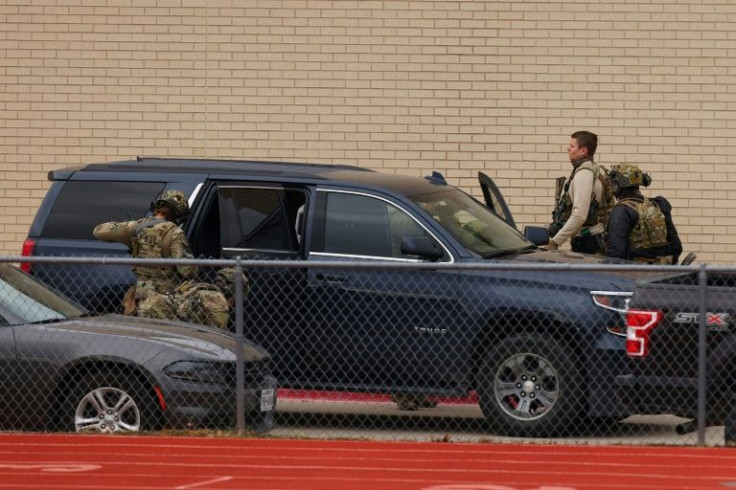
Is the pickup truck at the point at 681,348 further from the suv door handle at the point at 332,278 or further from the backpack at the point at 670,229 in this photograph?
the backpack at the point at 670,229

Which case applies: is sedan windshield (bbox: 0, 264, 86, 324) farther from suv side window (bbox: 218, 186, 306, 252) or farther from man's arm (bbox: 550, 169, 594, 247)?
man's arm (bbox: 550, 169, 594, 247)

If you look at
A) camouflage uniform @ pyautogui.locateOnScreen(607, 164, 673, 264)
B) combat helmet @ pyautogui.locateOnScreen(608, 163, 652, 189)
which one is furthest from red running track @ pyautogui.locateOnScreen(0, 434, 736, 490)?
combat helmet @ pyautogui.locateOnScreen(608, 163, 652, 189)

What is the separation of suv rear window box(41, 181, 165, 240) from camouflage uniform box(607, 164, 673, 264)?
391 cm

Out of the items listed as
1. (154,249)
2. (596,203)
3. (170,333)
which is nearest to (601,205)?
(596,203)

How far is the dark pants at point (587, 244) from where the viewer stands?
14.8 metres

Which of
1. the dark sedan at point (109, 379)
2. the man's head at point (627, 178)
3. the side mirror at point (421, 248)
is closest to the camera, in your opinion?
the dark sedan at point (109, 379)

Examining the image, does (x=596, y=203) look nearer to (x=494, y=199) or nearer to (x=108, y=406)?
(x=494, y=199)

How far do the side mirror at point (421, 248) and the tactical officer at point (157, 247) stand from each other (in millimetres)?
1557

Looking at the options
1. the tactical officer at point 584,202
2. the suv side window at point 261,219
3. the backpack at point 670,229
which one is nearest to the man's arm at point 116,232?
the suv side window at point 261,219

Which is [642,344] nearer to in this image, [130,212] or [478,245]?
[478,245]

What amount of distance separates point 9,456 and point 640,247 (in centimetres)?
618

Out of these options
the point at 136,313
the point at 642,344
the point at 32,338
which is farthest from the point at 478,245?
the point at 32,338

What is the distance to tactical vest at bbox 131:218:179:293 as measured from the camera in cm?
1232

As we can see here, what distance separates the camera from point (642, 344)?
36.7 ft
